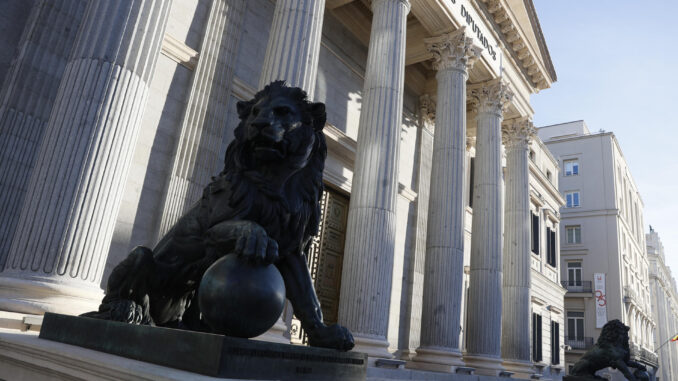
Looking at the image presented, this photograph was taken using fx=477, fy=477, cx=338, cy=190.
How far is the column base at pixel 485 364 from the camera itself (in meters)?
13.1

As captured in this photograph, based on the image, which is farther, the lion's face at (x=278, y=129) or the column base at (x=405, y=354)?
the column base at (x=405, y=354)

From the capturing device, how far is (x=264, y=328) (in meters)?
2.24

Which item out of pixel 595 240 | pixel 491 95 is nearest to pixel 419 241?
pixel 491 95

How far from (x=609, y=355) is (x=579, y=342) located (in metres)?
30.0

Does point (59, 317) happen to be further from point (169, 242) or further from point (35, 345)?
point (169, 242)

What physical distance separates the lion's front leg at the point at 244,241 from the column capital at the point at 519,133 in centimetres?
1828

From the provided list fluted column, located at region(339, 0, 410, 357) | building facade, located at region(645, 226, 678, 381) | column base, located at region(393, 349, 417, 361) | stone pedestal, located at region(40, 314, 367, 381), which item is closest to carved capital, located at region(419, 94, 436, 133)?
fluted column, located at region(339, 0, 410, 357)

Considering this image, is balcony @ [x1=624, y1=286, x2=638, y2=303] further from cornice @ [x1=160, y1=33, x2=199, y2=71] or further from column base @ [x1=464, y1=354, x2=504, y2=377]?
cornice @ [x1=160, y1=33, x2=199, y2=71]

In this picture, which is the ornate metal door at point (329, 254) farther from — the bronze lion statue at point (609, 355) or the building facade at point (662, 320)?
the building facade at point (662, 320)

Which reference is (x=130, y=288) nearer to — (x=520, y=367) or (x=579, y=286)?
(x=520, y=367)

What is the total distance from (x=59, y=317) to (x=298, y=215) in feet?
5.42

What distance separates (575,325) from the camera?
37.3 metres

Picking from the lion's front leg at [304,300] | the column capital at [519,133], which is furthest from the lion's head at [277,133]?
the column capital at [519,133]

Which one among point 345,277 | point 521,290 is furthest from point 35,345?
point 521,290
